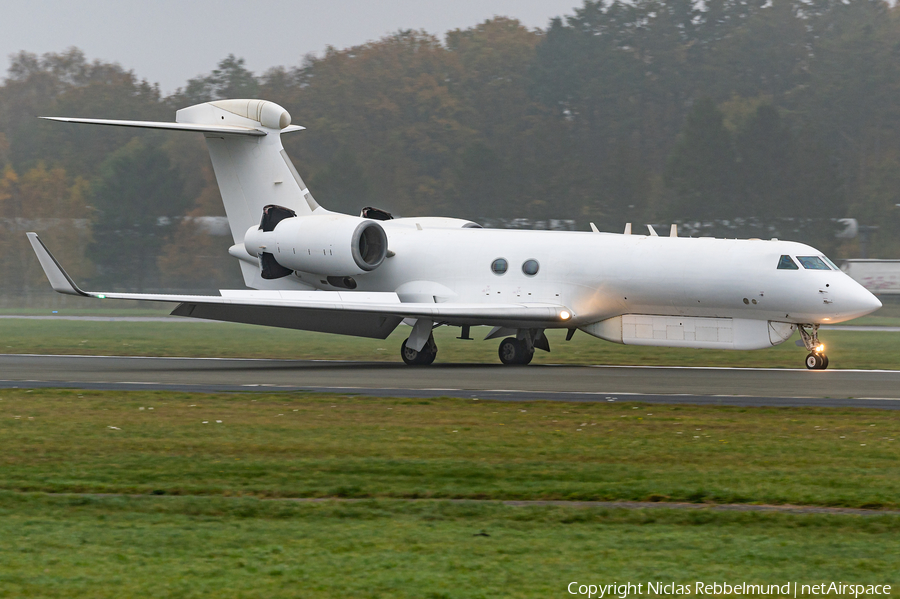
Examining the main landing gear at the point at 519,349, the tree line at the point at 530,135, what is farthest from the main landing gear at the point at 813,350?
the tree line at the point at 530,135

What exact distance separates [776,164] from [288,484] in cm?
5604

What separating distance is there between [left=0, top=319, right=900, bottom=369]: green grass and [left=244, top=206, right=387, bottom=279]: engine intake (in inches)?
104

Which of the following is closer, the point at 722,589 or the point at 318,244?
the point at 722,589

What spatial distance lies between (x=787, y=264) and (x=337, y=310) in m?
8.57

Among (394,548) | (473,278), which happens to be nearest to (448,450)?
(394,548)

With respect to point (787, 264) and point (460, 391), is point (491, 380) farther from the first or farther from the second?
point (787, 264)

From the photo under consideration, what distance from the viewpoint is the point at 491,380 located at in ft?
62.5

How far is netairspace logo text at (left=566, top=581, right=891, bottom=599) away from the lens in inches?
232

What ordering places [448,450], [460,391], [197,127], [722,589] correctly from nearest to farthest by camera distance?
[722,589], [448,450], [460,391], [197,127]

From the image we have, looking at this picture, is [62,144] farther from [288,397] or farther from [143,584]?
[143,584]

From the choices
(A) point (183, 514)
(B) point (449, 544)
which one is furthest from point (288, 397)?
(B) point (449, 544)

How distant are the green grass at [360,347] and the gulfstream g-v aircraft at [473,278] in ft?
6.99

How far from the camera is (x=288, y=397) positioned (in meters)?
16.0

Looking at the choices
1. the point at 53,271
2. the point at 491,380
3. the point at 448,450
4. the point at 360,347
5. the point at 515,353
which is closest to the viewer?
the point at 448,450
